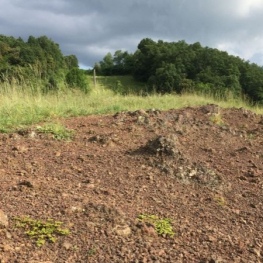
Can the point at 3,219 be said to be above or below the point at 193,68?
below

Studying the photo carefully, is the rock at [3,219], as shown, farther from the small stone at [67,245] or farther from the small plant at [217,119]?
the small plant at [217,119]

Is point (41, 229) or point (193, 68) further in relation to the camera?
point (193, 68)

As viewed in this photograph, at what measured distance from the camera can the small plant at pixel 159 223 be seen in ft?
8.13

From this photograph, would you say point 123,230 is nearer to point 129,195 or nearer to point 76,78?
point 129,195

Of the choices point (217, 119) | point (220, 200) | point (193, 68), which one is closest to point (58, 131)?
point (220, 200)

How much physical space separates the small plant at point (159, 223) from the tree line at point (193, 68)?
21.3 m

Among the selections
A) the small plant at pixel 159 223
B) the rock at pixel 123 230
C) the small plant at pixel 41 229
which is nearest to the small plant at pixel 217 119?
the small plant at pixel 159 223

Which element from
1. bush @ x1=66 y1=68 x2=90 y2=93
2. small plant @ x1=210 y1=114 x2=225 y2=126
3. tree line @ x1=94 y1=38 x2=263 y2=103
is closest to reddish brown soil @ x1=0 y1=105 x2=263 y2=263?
small plant @ x1=210 y1=114 x2=225 y2=126

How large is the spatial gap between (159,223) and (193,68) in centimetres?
2794

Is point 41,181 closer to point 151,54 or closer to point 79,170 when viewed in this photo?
point 79,170

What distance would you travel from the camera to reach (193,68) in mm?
29656

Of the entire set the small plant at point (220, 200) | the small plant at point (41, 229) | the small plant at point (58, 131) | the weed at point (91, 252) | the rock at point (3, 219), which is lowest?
the small plant at point (220, 200)

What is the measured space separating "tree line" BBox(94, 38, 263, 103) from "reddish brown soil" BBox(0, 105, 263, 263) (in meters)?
19.8

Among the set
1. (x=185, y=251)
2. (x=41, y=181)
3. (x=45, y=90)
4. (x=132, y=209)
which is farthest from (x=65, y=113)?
(x=185, y=251)
